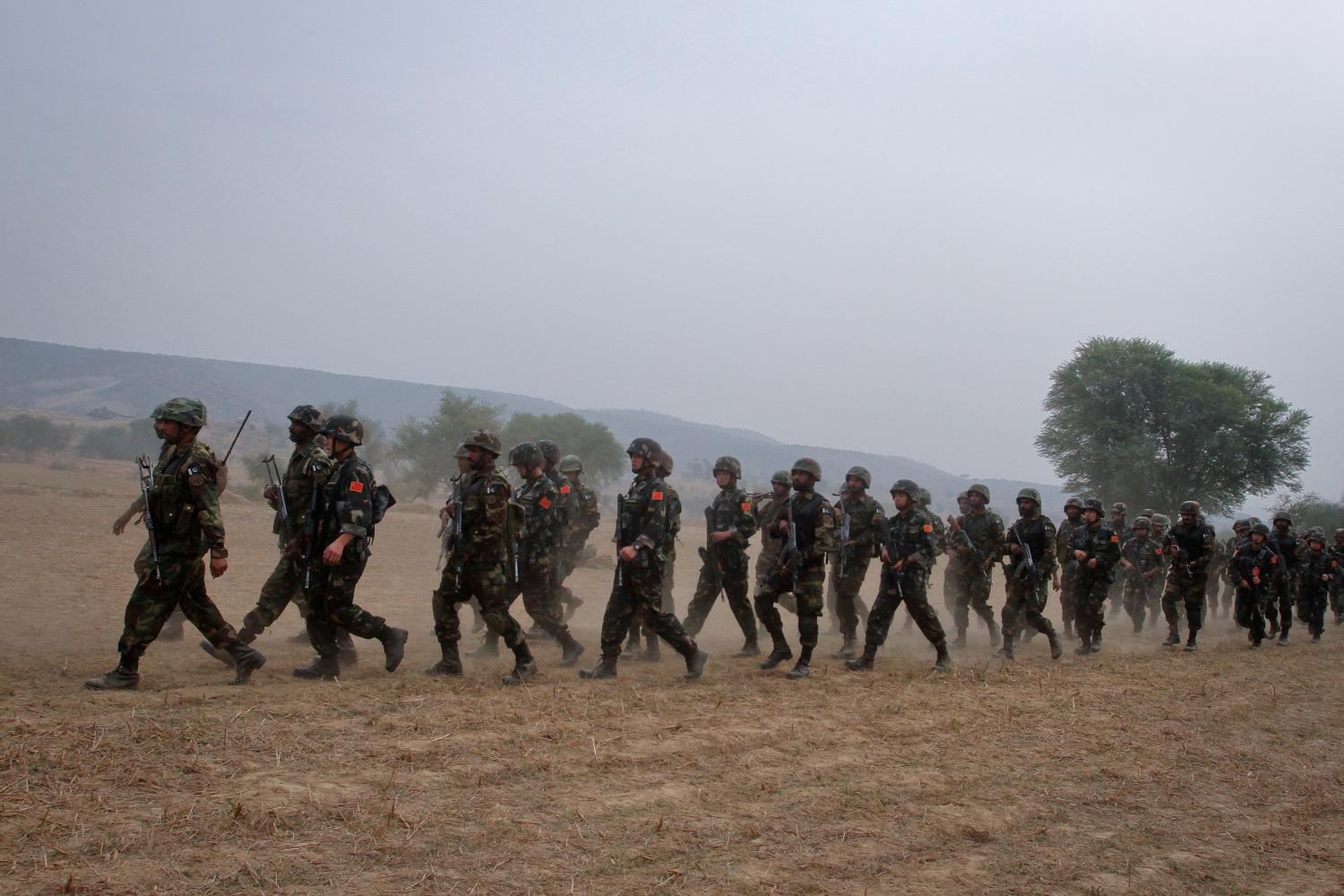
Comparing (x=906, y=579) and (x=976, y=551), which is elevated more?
(x=976, y=551)

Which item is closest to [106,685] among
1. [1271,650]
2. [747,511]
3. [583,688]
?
[583,688]

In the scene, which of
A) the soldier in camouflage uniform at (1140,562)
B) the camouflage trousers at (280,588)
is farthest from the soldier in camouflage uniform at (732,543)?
the soldier in camouflage uniform at (1140,562)

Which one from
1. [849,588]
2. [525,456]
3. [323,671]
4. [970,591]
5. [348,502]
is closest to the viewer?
[348,502]

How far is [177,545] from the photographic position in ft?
22.1

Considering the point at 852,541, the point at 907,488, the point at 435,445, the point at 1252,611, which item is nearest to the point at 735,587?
the point at 852,541

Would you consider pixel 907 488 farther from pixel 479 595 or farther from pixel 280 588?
pixel 280 588

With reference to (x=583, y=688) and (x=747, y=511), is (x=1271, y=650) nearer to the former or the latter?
(x=747, y=511)

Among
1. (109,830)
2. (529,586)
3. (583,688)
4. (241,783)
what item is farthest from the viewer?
(529,586)

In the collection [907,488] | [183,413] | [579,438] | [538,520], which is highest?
[579,438]

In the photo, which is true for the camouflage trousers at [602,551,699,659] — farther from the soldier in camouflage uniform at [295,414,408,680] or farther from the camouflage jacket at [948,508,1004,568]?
the camouflage jacket at [948,508,1004,568]

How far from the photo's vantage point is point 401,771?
16.6 feet

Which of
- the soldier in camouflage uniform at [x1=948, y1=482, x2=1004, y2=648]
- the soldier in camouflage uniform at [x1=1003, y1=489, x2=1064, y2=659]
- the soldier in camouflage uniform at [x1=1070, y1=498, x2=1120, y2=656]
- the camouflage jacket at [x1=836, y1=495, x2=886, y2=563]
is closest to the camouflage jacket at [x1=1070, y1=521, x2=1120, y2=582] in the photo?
the soldier in camouflage uniform at [x1=1070, y1=498, x2=1120, y2=656]

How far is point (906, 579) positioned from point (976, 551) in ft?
10.2

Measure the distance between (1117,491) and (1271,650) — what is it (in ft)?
84.8
